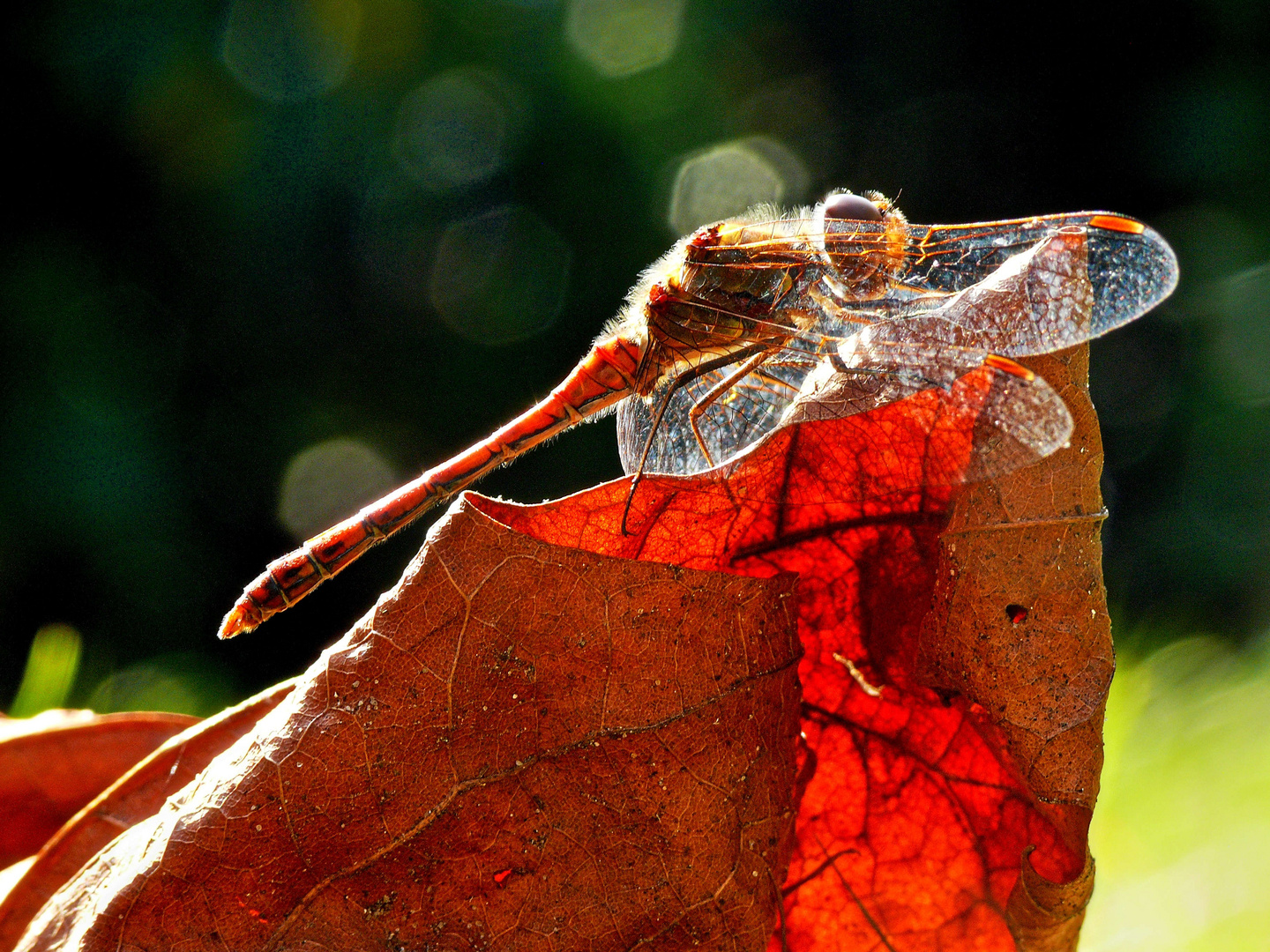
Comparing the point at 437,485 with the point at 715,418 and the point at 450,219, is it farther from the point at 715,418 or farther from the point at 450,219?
the point at 450,219

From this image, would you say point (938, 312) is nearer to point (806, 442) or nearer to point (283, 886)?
point (806, 442)

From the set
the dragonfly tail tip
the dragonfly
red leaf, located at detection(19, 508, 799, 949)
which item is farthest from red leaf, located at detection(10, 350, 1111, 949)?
the dragonfly tail tip

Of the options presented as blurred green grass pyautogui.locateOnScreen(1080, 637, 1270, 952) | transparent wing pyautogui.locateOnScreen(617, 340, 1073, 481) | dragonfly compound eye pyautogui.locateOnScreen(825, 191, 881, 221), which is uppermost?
dragonfly compound eye pyautogui.locateOnScreen(825, 191, 881, 221)

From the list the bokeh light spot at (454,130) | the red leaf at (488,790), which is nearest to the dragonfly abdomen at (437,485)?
the red leaf at (488,790)

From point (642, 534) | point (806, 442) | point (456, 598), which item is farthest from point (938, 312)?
point (456, 598)

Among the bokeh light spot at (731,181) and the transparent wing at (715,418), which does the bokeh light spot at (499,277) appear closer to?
the bokeh light spot at (731,181)

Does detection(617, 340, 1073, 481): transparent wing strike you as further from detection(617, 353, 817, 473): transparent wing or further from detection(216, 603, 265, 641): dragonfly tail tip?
detection(216, 603, 265, 641): dragonfly tail tip
